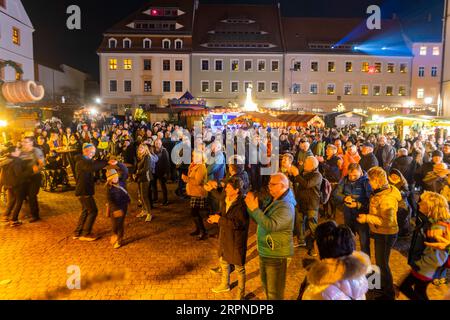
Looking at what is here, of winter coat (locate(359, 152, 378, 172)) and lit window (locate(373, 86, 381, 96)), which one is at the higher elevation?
lit window (locate(373, 86, 381, 96))

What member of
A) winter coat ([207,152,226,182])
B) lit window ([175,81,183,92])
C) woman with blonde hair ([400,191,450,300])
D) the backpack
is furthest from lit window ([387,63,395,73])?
woman with blonde hair ([400,191,450,300])

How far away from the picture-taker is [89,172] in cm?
694

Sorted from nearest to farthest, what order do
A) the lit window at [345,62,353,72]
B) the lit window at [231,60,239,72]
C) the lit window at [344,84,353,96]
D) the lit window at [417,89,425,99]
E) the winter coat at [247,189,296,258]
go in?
the winter coat at [247,189,296,258] < the lit window at [231,60,239,72] < the lit window at [345,62,353,72] < the lit window at [417,89,425,99] < the lit window at [344,84,353,96]

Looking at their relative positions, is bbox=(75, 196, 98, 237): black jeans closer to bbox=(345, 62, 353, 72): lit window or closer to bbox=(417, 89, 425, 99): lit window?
bbox=(345, 62, 353, 72): lit window

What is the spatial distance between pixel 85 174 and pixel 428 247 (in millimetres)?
5605

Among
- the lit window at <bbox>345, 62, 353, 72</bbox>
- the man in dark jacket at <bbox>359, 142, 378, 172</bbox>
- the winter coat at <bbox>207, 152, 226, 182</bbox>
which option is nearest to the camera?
the winter coat at <bbox>207, 152, 226, 182</bbox>

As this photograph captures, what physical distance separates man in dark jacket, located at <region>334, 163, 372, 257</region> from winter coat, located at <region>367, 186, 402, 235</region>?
528 millimetres

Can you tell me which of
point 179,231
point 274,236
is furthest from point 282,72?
point 274,236

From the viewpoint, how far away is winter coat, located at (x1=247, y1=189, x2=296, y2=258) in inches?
155

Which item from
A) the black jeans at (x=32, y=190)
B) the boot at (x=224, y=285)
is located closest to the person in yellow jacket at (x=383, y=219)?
the boot at (x=224, y=285)

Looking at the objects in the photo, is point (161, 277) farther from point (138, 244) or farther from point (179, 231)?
point (179, 231)

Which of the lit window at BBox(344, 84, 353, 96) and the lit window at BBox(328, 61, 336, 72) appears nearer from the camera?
the lit window at BBox(328, 61, 336, 72)

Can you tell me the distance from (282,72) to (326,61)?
589 cm

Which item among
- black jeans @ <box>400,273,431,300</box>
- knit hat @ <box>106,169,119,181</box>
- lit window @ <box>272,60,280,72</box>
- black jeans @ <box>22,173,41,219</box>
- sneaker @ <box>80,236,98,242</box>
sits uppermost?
lit window @ <box>272,60,280,72</box>
